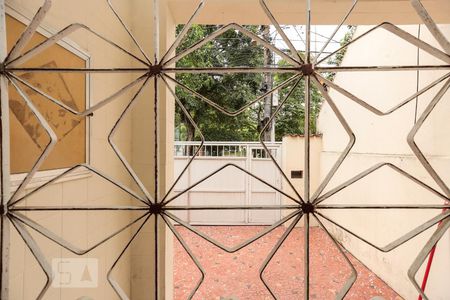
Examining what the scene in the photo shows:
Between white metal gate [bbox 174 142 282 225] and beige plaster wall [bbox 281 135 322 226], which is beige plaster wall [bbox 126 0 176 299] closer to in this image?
white metal gate [bbox 174 142 282 225]

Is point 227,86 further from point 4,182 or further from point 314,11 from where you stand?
point 4,182

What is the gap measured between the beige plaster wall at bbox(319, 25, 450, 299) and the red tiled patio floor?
294 millimetres

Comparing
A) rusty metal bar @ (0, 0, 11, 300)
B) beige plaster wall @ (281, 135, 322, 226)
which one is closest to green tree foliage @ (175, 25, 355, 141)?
beige plaster wall @ (281, 135, 322, 226)

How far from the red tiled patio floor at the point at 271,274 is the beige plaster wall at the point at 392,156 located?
0.96ft

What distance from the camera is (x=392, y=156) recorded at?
3.02 m

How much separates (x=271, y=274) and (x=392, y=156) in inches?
77.6

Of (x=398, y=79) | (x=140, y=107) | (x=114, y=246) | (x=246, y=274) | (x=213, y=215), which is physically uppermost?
(x=398, y=79)

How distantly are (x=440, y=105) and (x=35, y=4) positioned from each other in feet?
9.28

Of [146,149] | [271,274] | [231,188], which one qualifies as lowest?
[271,274]

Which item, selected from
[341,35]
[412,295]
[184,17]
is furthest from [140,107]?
[341,35]

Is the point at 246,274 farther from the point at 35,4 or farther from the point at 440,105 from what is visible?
the point at 35,4

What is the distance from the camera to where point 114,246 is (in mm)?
1529

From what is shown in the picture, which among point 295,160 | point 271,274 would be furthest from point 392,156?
point 295,160

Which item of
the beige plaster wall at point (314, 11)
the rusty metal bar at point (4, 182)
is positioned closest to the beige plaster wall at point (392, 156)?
the beige plaster wall at point (314, 11)
